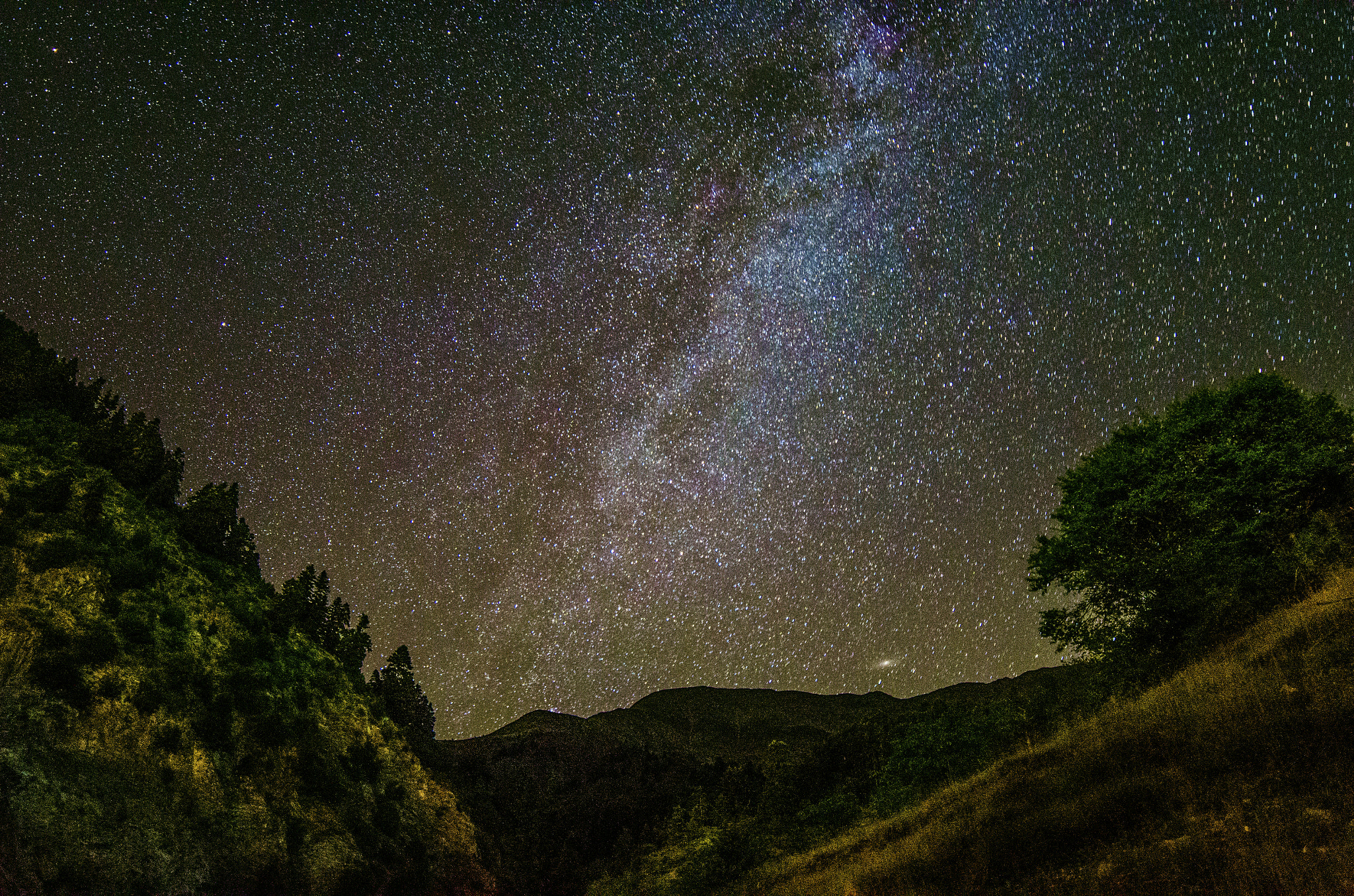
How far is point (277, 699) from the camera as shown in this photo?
40125mm

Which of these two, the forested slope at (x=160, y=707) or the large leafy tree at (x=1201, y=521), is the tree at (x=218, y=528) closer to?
the forested slope at (x=160, y=707)

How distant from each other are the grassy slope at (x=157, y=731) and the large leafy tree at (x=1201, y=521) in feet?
116

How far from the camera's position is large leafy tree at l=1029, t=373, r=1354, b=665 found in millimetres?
14492

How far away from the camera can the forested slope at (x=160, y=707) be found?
1008 inches

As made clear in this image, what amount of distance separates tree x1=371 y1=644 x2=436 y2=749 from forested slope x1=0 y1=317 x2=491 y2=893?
48.6ft

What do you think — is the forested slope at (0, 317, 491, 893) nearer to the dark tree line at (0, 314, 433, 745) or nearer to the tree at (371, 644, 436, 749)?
the dark tree line at (0, 314, 433, 745)

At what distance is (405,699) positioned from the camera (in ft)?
236

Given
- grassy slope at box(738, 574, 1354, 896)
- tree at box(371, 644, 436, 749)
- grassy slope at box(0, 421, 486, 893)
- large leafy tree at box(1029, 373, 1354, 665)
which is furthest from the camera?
tree at box(371, 644, 436, 749)

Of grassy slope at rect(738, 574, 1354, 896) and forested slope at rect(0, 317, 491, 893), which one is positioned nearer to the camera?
grassy slope at rect(738, 574, 1354, 896)

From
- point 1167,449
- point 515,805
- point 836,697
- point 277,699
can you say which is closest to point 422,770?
point 277,699

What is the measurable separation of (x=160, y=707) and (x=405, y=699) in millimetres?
43766

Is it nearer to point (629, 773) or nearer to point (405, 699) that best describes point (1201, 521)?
point (405, 699)

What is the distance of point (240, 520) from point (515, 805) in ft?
159

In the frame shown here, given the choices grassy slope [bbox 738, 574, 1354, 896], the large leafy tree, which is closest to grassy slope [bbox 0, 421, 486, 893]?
grassy slope [bbox 738, 574, 1354, 896]
